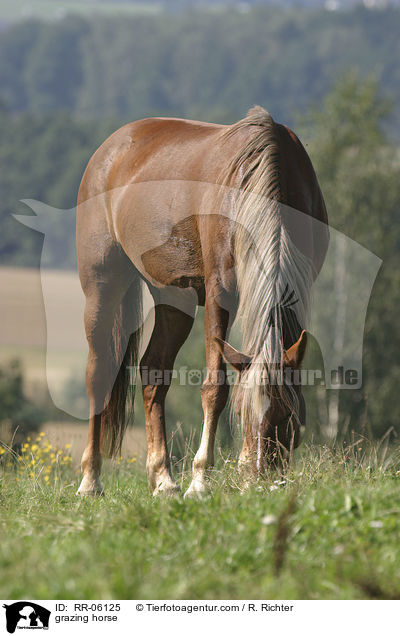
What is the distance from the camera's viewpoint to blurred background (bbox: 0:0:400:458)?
72.4 ft

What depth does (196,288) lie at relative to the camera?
5449 millimetres

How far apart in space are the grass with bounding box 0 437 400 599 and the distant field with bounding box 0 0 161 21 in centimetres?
18770

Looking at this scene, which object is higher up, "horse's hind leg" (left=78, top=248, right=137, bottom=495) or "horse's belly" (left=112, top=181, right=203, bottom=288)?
"horse's belly" (left=112, top=181, right=203, bottom=288)

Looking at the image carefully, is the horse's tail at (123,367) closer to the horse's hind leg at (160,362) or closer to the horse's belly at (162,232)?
the horse's hind leg at (160,362)

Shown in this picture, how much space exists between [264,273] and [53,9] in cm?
20477

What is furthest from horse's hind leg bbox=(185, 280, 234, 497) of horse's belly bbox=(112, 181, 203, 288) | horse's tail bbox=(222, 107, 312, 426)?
horse's belly bbox=(112, 181, 203, 288)

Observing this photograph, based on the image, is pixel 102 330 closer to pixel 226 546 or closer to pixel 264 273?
pixel 264 273

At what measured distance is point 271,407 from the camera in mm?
4270

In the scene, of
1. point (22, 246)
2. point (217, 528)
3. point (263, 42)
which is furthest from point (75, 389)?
point (263, 42)

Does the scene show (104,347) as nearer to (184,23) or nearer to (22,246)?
(22,246)

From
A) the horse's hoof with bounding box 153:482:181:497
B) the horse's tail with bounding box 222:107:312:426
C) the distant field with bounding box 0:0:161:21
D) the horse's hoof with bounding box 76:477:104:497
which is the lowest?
the horse's hoof with bounding box 76:477:104:497

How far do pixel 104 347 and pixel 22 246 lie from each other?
224ft

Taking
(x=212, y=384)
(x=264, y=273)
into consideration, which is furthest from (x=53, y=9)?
(x=264, y=273)
